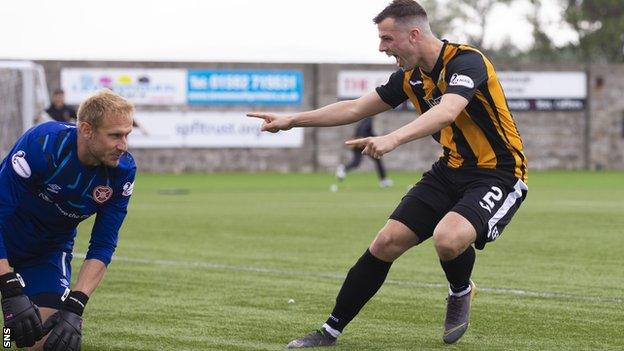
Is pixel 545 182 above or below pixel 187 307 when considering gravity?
below

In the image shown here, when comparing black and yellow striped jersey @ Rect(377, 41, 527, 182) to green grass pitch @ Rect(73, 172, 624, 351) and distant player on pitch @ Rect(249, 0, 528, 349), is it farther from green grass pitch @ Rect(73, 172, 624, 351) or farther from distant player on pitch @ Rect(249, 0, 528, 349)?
green grass pitch @ Rect(73, 172, 624, 351)

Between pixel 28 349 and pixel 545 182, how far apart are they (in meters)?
27.4

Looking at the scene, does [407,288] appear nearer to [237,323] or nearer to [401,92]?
[237,323]

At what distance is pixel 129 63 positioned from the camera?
132ft

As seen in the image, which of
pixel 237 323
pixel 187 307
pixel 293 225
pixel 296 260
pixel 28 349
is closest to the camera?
pixel 28 349

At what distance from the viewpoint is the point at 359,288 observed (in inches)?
306

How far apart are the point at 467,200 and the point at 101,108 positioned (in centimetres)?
231

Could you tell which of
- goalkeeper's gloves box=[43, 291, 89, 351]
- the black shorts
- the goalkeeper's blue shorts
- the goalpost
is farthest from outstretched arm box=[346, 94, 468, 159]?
the goalpost

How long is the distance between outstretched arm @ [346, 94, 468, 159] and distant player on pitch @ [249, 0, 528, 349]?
4cm

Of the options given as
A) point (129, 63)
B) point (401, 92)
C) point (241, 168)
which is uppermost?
point (401, 92)

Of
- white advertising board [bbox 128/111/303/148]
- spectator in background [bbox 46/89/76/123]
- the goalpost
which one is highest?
spectator in background [bbox 46/89/76/123]

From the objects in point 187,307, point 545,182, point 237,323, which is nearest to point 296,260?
point 187,307

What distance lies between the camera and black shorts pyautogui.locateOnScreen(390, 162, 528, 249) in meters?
7.46

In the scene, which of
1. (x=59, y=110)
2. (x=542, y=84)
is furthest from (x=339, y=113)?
(x=542, y=84)
